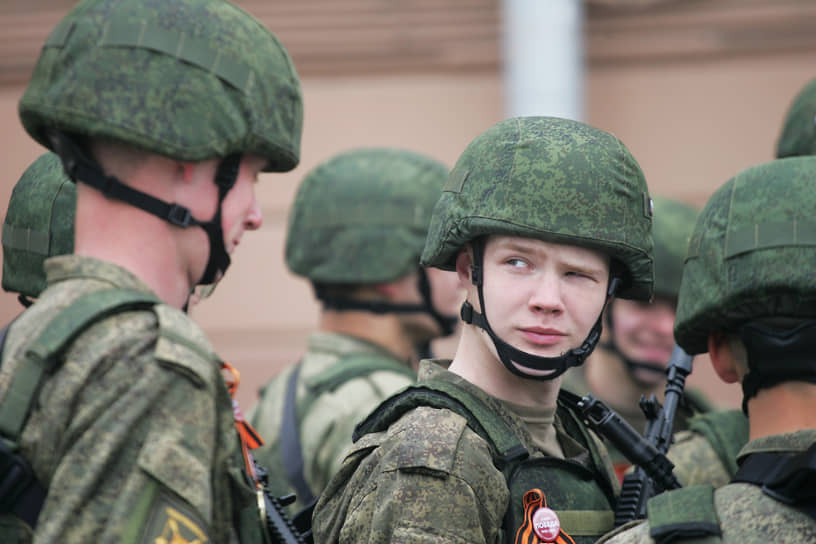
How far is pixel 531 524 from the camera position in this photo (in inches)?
101

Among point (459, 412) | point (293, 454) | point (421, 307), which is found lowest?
point (293, 454)

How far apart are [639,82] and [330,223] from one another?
9.46 feet

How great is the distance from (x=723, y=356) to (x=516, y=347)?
1.52 feet

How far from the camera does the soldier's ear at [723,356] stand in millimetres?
2529

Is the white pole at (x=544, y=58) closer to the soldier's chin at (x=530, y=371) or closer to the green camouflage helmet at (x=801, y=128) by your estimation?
the green camouflage helmet at (x=801, y=128)

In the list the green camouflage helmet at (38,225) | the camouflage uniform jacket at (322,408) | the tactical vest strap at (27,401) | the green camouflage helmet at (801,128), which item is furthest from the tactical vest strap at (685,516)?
the green camouflage helmet at (801,128)

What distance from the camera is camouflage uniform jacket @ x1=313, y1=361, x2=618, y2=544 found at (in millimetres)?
2453

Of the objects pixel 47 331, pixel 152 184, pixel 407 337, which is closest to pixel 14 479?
pixel 47 331

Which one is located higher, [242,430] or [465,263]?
[465,263]

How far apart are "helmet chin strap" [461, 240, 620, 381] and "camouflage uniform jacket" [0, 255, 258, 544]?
858mm

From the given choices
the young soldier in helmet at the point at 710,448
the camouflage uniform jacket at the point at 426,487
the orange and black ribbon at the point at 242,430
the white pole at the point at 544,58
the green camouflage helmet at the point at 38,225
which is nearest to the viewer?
the orange and black ribbon at the point at 242,430

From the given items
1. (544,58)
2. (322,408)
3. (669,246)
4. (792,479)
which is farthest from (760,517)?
(544,58)

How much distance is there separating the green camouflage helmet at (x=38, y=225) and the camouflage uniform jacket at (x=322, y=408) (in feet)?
4.73

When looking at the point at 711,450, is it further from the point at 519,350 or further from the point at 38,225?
the point at 38,225
